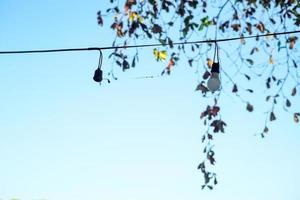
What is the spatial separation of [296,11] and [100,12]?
2527mm

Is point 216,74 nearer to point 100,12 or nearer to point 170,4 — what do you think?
point 170,4

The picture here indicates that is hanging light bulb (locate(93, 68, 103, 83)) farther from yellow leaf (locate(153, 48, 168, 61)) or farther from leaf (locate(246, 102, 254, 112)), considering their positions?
leaf (locate(246, 102, 254, 112))

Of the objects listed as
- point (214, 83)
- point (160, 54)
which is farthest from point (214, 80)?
point (160, 54)

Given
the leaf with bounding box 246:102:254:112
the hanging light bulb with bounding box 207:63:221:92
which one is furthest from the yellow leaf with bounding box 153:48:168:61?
the leaf with bounding box 246:102:254:112

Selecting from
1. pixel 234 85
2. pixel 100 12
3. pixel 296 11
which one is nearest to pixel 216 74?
pixel 234 85

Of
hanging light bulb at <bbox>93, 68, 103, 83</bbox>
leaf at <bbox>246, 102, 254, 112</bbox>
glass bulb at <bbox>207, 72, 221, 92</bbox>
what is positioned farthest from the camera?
hanging light bulb at <bbox>93, 68, 103, 83</bbox>

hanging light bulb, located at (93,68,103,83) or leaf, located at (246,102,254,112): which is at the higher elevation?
hanging light bulb, located at (93,68,103,83)

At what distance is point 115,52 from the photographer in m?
6.05

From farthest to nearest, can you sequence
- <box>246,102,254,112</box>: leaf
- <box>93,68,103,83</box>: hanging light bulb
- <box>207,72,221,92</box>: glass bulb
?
1. <box>93,68,103,83</box>: hanging light bulb
2. <box>246,102,254,112</box>: leaf
3. <box>207,72,221,92</box>: glass bulb

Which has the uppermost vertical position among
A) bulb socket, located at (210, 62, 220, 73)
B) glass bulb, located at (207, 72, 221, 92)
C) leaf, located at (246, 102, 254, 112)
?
bulb socket, located at (210, 62, 220, 73)

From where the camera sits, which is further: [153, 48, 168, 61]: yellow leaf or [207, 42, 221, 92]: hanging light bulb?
[153, 48, 168, 61]: yellow leaf

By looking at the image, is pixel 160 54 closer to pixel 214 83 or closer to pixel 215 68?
pixel 215 68

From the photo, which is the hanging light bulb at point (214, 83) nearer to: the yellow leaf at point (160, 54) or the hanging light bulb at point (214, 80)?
the hanging light bulb at point (214, 80)

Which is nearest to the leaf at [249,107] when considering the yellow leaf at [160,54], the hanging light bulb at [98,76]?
the yellow leaf at [160,54]
